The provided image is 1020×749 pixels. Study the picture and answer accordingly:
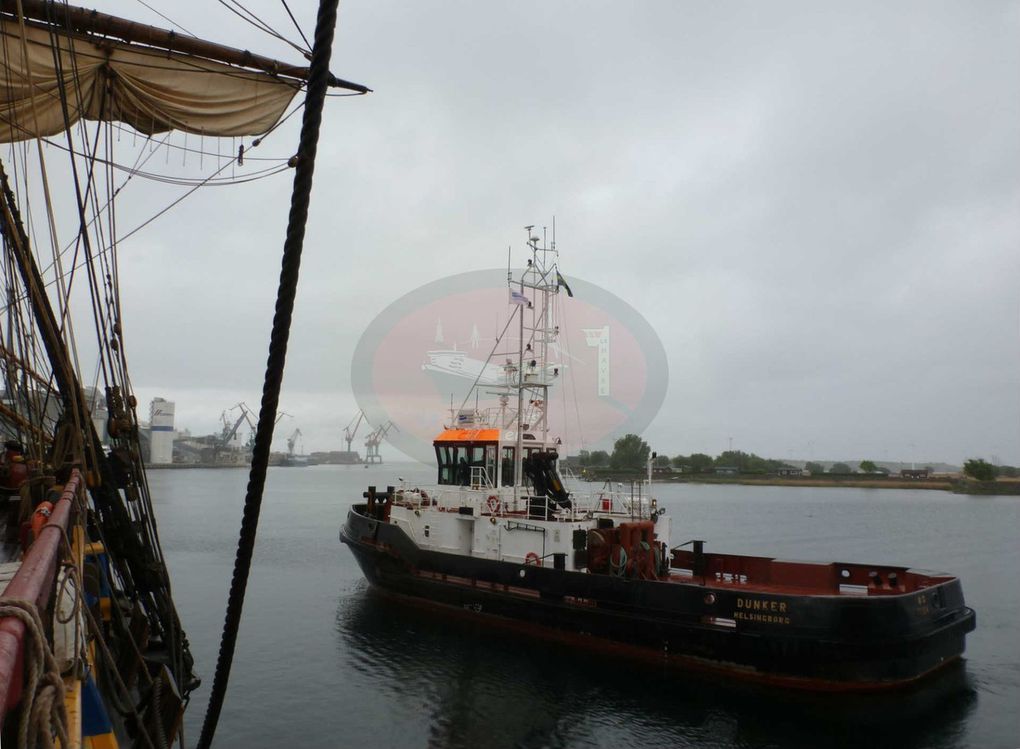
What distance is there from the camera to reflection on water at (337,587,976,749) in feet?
42.3

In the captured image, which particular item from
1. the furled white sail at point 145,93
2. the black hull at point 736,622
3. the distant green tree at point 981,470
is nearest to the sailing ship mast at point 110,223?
the furled white sail at point 145,93

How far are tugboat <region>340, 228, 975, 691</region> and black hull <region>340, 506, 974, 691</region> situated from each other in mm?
27

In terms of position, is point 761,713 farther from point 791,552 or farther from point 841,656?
point 791,552

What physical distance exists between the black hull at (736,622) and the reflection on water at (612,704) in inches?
17.0

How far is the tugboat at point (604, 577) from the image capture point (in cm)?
1395

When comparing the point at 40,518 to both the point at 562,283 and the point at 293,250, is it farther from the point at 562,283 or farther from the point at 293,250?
the point at 562,283

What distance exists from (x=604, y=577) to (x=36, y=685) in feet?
48.6

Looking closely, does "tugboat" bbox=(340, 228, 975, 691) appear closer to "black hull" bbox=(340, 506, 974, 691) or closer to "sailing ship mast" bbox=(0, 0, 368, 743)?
"black hull" bbox=(340, 506, 974, 691)

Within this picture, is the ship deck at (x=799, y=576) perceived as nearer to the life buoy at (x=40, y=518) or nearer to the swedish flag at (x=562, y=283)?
the swedish flag at (x=562, y=283)

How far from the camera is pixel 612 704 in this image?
14.2m

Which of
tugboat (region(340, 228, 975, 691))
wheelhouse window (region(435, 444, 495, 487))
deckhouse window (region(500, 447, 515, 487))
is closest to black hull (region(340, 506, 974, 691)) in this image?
tugboat (region(340, 228, 975, 691))

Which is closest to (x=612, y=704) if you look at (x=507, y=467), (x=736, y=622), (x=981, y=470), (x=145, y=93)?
(x=736, y=622)

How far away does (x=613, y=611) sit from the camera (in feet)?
52.6

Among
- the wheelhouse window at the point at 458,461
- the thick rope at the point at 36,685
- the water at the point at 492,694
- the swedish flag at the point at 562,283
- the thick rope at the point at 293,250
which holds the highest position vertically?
the swedish flag at the point at 562,283
